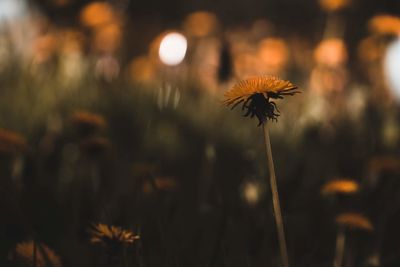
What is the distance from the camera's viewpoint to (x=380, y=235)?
1.15m

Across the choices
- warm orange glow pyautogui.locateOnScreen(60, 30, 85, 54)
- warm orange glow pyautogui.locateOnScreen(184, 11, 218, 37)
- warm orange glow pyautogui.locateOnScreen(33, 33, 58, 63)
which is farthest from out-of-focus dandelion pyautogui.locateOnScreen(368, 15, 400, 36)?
warm orange glow pyautogui.locateOnScreen(184, 11, 218, 37)

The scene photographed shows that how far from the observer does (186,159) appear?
2008mm

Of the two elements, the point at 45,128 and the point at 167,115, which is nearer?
the point at 45,128

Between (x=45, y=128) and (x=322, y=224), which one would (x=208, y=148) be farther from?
(x=45, y=128)

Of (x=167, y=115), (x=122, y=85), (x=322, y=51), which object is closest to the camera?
(x=167, y=115)

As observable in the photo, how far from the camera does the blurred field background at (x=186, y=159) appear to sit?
1.06 meters

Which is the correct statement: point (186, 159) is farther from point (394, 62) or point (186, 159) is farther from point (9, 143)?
point (394, 62)

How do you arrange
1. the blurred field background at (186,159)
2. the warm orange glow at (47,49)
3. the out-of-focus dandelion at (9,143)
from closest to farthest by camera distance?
the blurred field background at (186,159) < the out-of-focus dandelion at (9,143) < the warm orange glow at (47,49)

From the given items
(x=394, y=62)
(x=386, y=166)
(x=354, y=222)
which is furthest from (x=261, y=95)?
(x=394, y=62)

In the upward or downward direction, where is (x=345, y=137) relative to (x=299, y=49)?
downward

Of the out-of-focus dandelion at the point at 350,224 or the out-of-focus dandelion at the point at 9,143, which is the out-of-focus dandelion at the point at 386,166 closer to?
the out-of-focus dandelion at the point at 350,224

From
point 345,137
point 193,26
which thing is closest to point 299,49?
point 193,26

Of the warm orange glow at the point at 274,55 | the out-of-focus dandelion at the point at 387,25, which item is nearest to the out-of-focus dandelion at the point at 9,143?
the out-of-focus dandelion at the point at 387,25

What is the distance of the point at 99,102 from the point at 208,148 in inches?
42.0
